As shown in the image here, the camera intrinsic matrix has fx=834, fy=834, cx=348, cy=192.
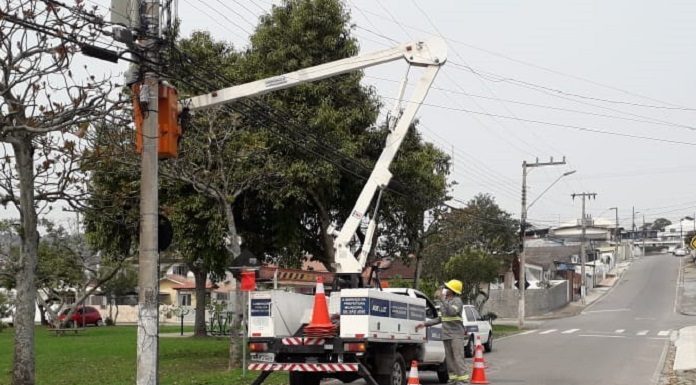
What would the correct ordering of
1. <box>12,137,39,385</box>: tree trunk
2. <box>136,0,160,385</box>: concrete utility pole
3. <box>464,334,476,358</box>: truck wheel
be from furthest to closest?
<box>464,334,476,358</box>: truck wheel < <box>12,137,39,385</box>: tree trunk < <box>136,0,160,385</box>: concrete utility pole

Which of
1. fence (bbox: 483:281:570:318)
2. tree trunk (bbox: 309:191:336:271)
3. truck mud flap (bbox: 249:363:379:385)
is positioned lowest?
fence (bbox: 483:281:570:318)

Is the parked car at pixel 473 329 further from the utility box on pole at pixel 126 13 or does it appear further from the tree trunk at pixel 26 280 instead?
the utility box on pole at pixel 126 13

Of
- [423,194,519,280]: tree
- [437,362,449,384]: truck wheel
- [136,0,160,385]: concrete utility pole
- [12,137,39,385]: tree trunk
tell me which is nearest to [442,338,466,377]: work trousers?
[437,362,449,384]: truck wheel

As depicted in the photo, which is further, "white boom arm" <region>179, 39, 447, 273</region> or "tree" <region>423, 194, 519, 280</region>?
"tree" <region>423, 194, 519, 280</region>

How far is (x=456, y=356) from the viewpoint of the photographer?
1644 centimetres

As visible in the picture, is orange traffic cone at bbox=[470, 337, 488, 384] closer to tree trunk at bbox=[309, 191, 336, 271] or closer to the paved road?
the paved road

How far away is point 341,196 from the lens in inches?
963

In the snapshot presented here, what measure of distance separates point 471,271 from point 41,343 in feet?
67.5

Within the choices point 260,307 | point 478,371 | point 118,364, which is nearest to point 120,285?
point 118,364

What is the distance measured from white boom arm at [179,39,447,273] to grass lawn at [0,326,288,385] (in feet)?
10.5

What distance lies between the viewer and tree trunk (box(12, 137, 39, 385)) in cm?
1330

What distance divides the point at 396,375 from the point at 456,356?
2.38m

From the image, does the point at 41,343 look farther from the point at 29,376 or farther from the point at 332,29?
the point at 29,376

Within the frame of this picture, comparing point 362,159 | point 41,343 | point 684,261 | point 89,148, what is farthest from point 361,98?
point 684,261
